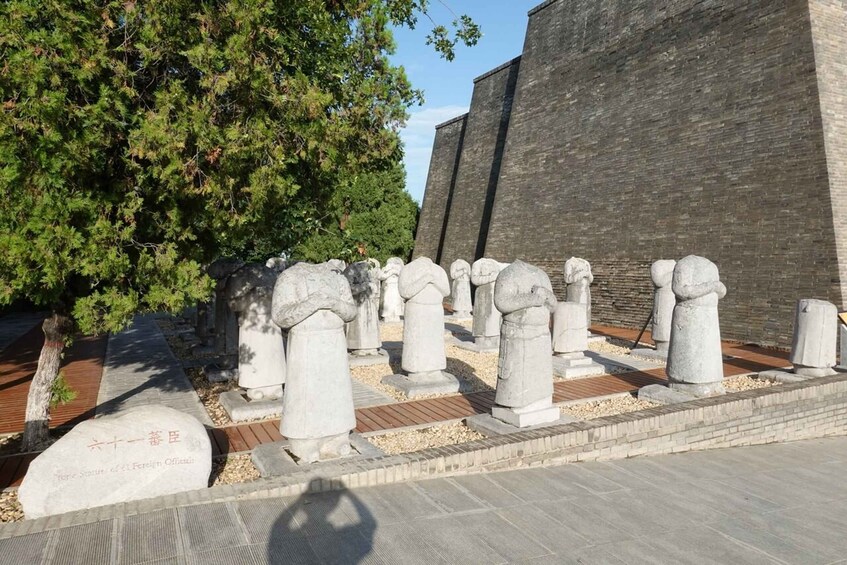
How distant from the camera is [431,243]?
100ft

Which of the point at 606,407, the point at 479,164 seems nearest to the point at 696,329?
the point at 606,407

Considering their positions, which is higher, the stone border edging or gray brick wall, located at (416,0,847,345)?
gray brick wall, located at (416,0,847,345)

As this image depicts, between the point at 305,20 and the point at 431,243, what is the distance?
24.8m

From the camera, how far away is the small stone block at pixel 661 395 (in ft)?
25.5

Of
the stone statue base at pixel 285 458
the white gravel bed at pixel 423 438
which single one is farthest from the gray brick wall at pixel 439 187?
the stone statue base at pixel 285 458

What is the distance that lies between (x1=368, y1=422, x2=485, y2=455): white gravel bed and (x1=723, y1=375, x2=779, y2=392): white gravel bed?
5008mm

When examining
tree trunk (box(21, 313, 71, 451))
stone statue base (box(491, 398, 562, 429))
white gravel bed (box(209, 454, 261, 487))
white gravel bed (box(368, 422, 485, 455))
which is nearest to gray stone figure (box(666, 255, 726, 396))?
stone statue base (box(491, 398, 562, 429))

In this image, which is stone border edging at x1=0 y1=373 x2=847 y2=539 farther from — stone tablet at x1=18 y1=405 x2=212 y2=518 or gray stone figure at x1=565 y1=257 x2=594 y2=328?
gray stone figure at x1=565 y1=257 x2=594 y2=328

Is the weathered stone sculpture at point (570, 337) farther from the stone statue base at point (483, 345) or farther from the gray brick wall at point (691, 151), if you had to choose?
the gray brick wall at point (691, 151)

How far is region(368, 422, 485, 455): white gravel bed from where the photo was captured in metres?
6.26

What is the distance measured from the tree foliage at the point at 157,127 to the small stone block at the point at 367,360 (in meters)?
4.95

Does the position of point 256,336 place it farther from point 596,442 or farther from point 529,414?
point 596,442

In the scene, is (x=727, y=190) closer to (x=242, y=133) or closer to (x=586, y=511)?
(x=586, y=511)

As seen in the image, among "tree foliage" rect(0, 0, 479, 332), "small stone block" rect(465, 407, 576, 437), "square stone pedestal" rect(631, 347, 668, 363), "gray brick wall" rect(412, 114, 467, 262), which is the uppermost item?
"gray brick wall" rect(412, 114, 467, 262)
